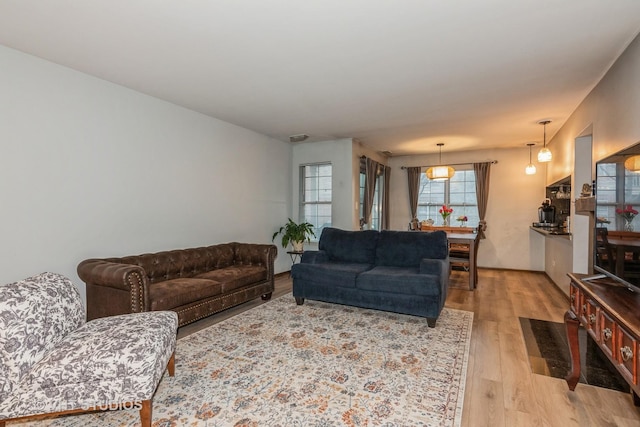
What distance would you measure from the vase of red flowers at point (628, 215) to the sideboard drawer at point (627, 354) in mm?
768

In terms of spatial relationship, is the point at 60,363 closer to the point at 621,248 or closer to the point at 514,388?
the point at 514,388

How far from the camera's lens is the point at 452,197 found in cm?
741

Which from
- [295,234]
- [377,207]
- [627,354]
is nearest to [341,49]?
[627,354]

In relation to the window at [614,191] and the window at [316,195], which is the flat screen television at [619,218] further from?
the window at [316,195]

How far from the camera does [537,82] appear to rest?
3.34 m

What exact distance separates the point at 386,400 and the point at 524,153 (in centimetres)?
656

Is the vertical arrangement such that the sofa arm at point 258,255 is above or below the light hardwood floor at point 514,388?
above

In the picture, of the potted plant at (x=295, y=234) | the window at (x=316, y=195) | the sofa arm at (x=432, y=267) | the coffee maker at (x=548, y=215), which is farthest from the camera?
the window at (x=316, y=195)

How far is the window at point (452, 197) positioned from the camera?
7.24m

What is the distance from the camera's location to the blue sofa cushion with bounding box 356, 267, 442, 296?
11.1 ft

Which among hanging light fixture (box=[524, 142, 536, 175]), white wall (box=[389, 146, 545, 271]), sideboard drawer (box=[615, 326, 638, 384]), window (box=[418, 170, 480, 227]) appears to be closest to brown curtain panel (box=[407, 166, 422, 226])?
window (box=[418, 170, 480, 227])

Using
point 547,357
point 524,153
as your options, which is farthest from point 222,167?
point 524,153

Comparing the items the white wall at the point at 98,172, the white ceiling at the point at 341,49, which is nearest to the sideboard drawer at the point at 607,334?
the white ceiling at the point at 341,49

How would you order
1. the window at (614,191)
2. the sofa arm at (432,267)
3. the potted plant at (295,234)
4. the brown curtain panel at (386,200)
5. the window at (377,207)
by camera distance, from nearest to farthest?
the window at (614,191)
the sofa arm at (432,267)
the potted plant at (295,234)
the window at (377,207)
the brown curtain panel at (386,200)
